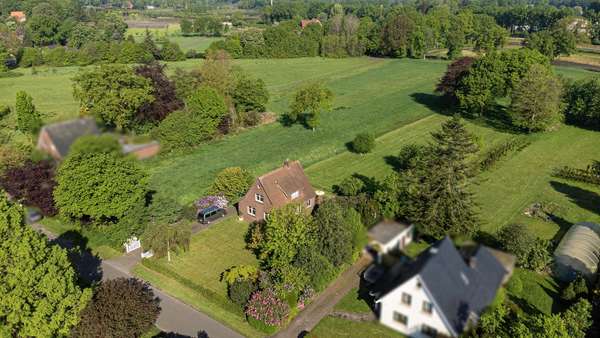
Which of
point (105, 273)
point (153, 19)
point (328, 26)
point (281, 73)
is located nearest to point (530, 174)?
point (105, 273)

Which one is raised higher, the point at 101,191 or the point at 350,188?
the point at 101,191

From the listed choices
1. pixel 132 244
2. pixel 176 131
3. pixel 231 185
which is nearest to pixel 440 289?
pixel 176 131

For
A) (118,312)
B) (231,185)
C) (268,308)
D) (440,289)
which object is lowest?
(268,308)

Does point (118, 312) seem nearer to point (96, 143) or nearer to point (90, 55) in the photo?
point (96, 143)

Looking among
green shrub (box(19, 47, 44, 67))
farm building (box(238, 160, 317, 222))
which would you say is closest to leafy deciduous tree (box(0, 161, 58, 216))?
farm building (box(238, 160, 317, 222))

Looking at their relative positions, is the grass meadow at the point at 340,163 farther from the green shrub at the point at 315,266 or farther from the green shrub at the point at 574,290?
the green shrub at the point at 315,266

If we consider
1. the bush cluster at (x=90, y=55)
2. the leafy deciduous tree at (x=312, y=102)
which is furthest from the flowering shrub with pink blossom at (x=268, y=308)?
the bush cluster at (x=90, y=55)

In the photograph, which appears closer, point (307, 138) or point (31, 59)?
point (307, 138)

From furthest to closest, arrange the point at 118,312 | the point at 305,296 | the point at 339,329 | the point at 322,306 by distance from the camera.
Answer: the point at 322,306
the point at 305,296
the point at 339,329
the point at 118,312
